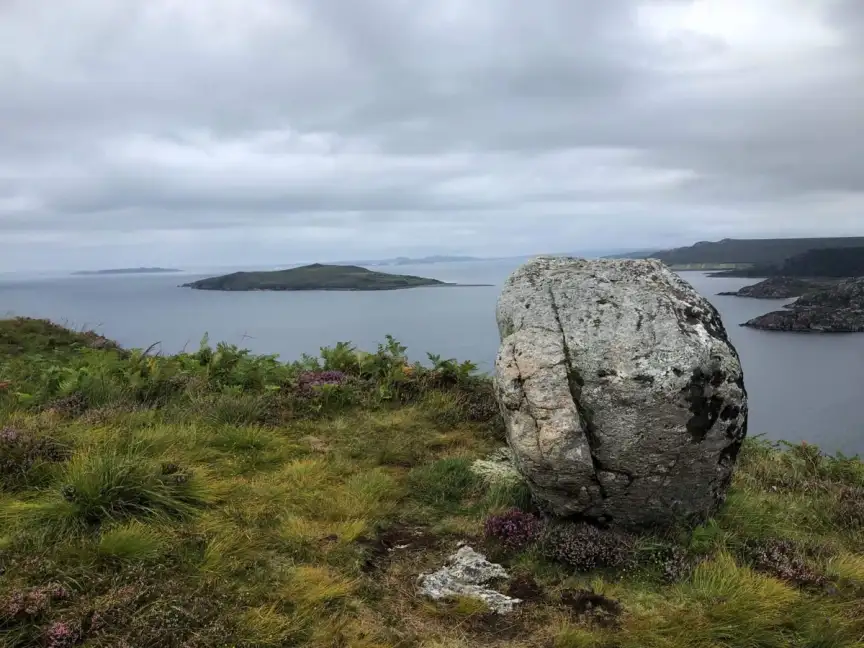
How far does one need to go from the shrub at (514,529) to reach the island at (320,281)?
112 m

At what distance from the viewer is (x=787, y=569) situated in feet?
18.9

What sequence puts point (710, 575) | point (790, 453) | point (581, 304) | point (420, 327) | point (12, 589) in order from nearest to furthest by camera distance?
point (12, 589)
point (710, 575)
point (581, 304)
point (790, 453)
point (420, 327)

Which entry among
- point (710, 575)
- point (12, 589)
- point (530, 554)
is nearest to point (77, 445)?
point (12, 589)

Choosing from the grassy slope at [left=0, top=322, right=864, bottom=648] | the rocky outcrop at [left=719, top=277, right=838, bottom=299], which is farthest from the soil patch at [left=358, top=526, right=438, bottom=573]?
the rocky outcrop at [left=719, top=277, right=838, bottom=299]

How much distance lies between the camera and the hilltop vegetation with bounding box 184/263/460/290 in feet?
427

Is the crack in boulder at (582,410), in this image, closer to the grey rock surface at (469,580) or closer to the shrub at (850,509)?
the grey rock surface at (469,580)

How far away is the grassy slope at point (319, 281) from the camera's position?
130500 millimetres

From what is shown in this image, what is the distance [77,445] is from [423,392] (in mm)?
6366

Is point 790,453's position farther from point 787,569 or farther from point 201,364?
point 201,364

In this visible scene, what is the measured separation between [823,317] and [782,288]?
75.5ft

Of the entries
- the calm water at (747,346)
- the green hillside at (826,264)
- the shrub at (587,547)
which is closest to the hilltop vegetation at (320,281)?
the green hillside at (826,264)

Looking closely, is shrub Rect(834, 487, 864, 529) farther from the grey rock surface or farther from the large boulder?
the grey rock surface

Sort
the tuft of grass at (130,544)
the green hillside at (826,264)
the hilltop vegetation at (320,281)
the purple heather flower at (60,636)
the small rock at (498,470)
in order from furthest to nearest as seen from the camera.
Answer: the hilltop vegetation at (320,281)
the green hillside at (826,264)
the small rock at (498,470)
the tuft of grass at (130,544)
the purple heather flower at (60,636)

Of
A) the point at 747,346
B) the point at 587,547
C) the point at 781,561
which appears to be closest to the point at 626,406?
the point at 587,547
